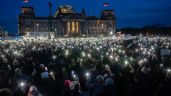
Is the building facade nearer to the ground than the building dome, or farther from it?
nearer to the ground

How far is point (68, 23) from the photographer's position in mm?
148000

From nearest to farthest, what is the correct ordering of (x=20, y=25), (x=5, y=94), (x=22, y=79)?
(x=5, y=94), (x=22, y=79), (x=20, y=25)

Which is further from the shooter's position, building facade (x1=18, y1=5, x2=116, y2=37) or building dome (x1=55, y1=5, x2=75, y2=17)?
building dome (x1=55, y1=5, x2=75, y2=17)

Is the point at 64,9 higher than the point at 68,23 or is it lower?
higher

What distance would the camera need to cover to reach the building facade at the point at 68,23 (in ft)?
471

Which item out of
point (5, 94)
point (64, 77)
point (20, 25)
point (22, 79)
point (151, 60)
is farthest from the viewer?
point (20, 25)

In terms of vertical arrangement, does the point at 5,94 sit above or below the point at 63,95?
above

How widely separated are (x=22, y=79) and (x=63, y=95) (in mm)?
1634

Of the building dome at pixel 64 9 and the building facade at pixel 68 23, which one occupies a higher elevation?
the building dome at pixel 64 9

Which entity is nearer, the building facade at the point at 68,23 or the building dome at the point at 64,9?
the building facade at the point at 68,23

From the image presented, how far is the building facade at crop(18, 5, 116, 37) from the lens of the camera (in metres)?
144

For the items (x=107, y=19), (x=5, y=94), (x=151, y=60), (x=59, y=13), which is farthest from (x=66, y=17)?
(x=5, y=94)

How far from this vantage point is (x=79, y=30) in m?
148

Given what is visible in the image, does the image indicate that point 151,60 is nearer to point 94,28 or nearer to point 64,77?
point 64,77
